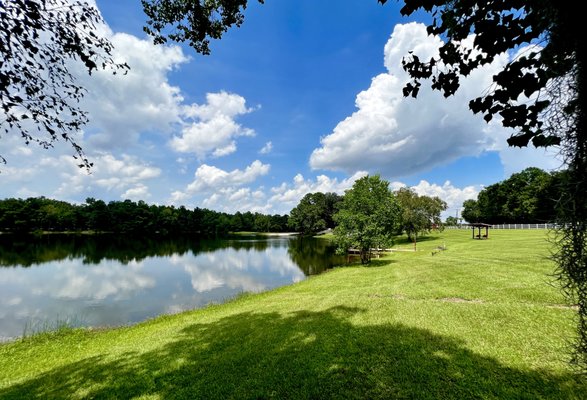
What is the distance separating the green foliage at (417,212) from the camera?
4891cm

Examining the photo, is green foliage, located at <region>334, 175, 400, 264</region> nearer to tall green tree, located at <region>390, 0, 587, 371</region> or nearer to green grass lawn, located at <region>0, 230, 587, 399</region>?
green grass lawn, located at <region>0, 230, 587, 399</region>

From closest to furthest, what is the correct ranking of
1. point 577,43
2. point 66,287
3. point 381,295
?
1. point 577,43
2. point 381,295
3. point 66,287

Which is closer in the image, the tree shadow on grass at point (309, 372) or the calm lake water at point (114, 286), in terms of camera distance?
the tree shadow on grass at point (309, 372)

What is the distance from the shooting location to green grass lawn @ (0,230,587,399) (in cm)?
558

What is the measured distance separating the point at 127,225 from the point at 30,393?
125 metres

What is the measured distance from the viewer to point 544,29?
2969mm

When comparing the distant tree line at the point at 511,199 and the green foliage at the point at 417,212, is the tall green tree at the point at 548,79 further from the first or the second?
the distant tree line at the point at 511,199

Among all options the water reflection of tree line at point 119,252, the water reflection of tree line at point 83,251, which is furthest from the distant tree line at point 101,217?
the water reflection of tree line at point 83,251

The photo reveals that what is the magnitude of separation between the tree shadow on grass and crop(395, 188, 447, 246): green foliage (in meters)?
42.9

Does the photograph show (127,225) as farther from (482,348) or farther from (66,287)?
(482,348)

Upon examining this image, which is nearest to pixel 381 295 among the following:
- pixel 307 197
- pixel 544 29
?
pixel 544 29

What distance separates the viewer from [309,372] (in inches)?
247

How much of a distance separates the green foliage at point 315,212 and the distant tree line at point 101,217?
4896 cm

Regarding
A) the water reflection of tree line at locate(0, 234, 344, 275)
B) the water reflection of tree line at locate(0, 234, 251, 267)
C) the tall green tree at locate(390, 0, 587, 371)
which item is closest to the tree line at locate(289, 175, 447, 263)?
the water reflection of tree line at locate(0, 234, 344, 275)
